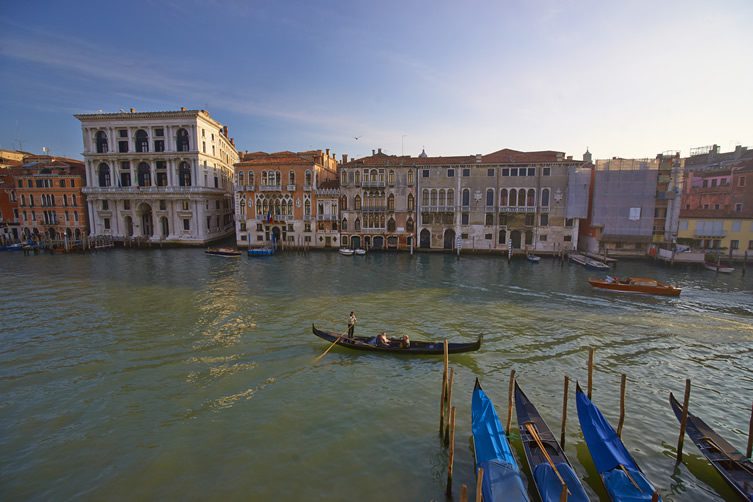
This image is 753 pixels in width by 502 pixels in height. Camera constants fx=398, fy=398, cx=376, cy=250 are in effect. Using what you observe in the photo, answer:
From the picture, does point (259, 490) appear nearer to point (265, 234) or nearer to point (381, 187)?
point (381, 187)

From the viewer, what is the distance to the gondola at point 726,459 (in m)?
6.85

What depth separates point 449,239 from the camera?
3928 centimetres

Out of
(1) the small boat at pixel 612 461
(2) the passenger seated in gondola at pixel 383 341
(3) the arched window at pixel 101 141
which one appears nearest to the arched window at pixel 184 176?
(3) the arched window at pixel 101 141

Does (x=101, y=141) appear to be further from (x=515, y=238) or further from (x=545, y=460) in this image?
(x=545, y=460)

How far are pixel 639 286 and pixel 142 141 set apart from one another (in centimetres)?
4880

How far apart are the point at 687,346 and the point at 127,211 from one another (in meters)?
50.5

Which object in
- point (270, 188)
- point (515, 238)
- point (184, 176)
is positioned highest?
point (184, 176)

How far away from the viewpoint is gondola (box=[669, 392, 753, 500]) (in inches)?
270

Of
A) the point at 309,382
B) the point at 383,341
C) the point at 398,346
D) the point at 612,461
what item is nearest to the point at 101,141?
the point at 383,341

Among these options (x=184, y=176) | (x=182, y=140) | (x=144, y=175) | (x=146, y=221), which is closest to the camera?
(x=182, y=140)

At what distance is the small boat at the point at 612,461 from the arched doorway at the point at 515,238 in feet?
100

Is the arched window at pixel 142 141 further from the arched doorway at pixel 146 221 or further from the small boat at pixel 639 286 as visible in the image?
the small boat at pixel 639 286

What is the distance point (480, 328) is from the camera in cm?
1642

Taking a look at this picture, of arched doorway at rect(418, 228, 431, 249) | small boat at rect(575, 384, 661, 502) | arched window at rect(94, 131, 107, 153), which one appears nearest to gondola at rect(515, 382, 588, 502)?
small boat at rect(575, 384, 661, 502)
